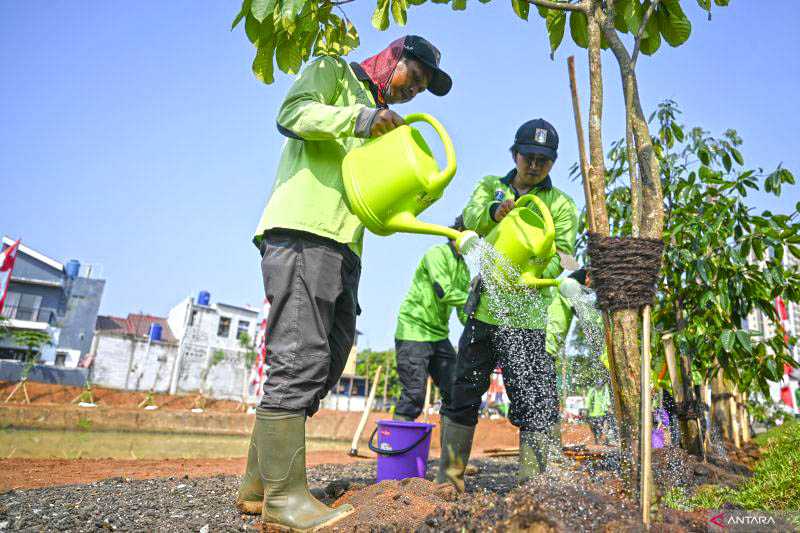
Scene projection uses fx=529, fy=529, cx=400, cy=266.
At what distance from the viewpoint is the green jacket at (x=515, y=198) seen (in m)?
2.80

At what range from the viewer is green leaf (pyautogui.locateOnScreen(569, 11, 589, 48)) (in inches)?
109

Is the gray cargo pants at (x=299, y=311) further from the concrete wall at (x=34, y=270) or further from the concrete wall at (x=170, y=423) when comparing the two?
the concrete wall at (x=34, y=270)

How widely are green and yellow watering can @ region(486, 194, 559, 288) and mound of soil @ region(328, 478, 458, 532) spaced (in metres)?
0.95

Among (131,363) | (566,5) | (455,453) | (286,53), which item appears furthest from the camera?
(131,363)

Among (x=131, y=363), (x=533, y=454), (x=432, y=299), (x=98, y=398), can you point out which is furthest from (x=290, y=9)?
(x=131, y=363)

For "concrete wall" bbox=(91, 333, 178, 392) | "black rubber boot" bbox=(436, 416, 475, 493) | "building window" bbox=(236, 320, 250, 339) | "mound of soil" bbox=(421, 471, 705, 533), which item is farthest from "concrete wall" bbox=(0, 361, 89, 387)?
"mound of soil" bbox=(421, 471, 705, 533)

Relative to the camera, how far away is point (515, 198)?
9.78ft

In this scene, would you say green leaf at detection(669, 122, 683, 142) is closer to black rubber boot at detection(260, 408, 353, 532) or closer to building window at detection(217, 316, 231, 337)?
black rubber boot at detection(260, 408, 353, 532)

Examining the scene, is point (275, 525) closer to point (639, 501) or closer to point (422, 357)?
point (639, 501)

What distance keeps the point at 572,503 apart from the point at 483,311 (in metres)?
1.40

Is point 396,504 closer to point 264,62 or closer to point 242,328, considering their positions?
point 264,62

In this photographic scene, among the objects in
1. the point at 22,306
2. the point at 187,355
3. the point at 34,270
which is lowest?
the point at 187,355

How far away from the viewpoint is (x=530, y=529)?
50.1 inches

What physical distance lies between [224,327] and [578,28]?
1315 inches
